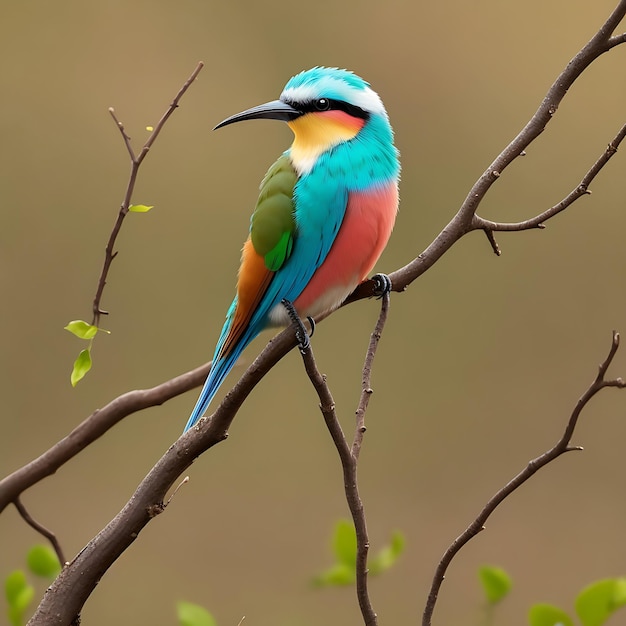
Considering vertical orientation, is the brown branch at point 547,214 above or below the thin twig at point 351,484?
above

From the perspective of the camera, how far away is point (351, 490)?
591mm

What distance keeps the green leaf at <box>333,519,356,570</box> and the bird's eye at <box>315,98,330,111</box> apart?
388 mm

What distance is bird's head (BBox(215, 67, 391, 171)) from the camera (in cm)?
73

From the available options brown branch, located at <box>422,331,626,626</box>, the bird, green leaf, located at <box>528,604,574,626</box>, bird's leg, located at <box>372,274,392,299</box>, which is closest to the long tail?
the bird

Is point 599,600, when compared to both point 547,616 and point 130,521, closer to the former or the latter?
point 547,616

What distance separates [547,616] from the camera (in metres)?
0.74

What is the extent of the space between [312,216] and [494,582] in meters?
0.41

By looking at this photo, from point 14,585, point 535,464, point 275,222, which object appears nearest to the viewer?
point 535,464

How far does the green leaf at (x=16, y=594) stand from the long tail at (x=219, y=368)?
0.27 m

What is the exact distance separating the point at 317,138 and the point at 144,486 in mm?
323

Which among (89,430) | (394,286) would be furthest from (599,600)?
(89,430)

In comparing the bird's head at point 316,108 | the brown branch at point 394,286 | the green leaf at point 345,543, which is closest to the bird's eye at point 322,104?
the bird's head at point 316,108

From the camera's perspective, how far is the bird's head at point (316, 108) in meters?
0.73

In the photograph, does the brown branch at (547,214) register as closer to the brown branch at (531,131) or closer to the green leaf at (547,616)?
the brown branch at (531,131)
